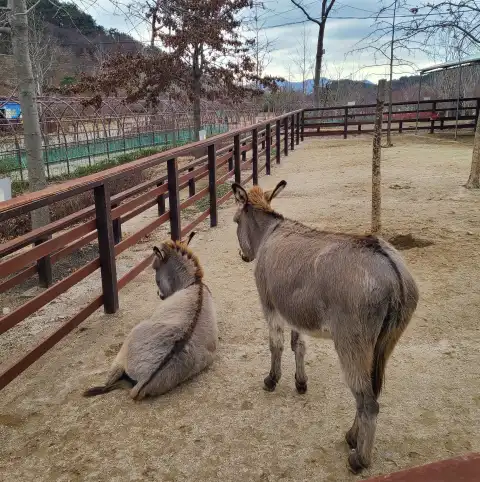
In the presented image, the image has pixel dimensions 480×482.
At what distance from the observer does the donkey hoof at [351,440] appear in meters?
2.27

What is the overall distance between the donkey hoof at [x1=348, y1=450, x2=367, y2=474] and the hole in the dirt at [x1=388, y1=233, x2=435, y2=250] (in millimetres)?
3501

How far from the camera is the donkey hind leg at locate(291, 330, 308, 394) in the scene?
273cm

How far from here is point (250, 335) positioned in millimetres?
3521

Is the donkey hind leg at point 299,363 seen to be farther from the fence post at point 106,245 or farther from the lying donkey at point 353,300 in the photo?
the fence post at point 106,245

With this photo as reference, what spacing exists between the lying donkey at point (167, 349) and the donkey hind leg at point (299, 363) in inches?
24.5

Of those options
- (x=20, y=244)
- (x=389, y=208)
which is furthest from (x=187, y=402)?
(x=389, y=208)

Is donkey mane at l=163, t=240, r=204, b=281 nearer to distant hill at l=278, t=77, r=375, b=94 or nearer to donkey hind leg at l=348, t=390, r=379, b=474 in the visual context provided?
donkey hind leg at l=348, t=390, r=379, b=474

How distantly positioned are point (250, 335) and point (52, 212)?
8.35 m

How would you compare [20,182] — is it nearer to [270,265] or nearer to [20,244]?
[20,244]

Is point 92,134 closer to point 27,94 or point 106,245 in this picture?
point 27,94

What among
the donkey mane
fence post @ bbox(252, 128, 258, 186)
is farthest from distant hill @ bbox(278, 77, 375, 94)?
the donkey mane

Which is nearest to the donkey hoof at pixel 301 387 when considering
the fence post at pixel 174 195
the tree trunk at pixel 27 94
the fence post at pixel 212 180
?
the fence post at pixel 174 195

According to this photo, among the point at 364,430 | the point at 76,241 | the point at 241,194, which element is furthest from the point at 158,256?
the point at 364,430

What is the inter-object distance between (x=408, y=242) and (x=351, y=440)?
11.6 feet
